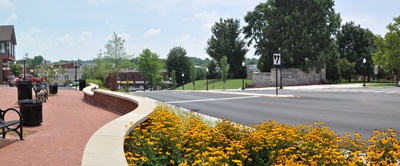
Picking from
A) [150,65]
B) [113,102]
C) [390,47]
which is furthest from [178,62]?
[113,102]

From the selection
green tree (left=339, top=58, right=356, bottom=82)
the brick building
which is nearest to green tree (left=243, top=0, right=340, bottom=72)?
green tree (left=339, top=58, right=356, bottom=82)

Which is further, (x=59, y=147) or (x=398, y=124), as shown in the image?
(x=398, y=124)

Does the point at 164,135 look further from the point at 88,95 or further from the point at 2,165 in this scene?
the point at 88,95

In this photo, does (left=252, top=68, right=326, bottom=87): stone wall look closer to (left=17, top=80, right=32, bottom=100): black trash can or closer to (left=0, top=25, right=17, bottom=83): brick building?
(left=0, top=25, right=17, bottom=83): brick building

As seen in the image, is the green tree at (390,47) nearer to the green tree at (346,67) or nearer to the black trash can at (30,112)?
the green tree at (346,67)

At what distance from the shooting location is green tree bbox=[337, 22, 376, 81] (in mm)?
78125

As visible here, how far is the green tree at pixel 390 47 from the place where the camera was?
4962 cm

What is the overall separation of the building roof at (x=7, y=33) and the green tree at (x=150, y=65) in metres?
42.0

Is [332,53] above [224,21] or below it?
below

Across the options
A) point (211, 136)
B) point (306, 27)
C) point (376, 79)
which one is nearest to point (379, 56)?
point (306, 27)

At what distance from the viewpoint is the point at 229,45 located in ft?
248

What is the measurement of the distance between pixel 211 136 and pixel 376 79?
9029cm

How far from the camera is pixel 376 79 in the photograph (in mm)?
84250

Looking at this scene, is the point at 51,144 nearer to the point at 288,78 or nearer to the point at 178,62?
the point at 288,78
